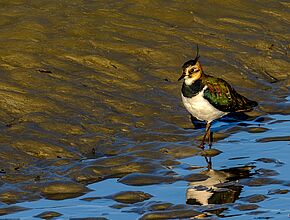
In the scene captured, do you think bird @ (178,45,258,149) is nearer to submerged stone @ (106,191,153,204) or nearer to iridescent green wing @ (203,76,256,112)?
iridescent green wing @ (203,76,256,112)

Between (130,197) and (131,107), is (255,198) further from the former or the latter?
(131,107)

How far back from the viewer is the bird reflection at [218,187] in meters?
11.4

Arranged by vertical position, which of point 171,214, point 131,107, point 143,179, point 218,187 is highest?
point 131,107

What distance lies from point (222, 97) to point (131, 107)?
1491mm

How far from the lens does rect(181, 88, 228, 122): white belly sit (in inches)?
541

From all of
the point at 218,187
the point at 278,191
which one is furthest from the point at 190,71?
the point at 278,191

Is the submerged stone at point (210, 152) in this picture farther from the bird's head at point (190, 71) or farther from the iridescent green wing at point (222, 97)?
the bird's head at point (190, 71)

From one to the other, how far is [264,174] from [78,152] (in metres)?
→ 2.47

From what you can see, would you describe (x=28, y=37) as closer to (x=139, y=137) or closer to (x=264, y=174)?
(x=139, y=137)

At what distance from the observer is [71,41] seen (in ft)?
53.7

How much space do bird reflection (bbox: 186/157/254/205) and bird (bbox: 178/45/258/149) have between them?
111 centimetres

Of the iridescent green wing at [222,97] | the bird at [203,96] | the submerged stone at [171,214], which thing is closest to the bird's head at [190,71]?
the bird at [203,96]

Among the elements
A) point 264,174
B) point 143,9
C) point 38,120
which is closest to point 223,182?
point 264,174

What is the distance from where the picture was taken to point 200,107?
541 inches
